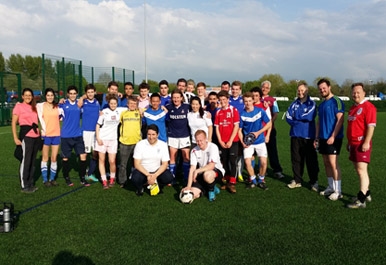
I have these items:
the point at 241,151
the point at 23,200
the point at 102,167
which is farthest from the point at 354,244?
the point at 23,200

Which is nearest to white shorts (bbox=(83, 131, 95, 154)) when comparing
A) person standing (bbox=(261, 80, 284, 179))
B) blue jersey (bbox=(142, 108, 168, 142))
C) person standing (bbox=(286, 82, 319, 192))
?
blue jersey (bbox=(142, 108, 168, 142))

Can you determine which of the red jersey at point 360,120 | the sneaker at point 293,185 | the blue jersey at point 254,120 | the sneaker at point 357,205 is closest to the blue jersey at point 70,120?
the blue jersey at point 254,120

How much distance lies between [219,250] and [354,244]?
150cm

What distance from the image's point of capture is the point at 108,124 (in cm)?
632

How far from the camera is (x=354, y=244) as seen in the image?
383cm

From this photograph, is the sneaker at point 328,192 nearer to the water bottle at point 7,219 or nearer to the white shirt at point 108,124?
the white shirt at point 108,124

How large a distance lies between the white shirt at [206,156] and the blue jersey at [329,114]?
5.67 ft

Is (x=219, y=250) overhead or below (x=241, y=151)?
below

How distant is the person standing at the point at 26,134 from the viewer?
5852 millimetres

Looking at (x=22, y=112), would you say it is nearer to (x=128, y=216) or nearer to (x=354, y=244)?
(x=128, y=216)

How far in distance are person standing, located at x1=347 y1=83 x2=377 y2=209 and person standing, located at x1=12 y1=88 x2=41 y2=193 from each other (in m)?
5.08

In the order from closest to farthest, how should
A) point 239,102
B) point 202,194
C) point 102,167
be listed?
point 202,194, point 102,167, point 239,102

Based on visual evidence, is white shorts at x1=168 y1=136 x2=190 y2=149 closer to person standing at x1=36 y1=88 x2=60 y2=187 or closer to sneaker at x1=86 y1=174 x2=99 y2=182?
sneaker at x1=86 y1=174 x2=99 y2=182

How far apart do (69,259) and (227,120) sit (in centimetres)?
365
